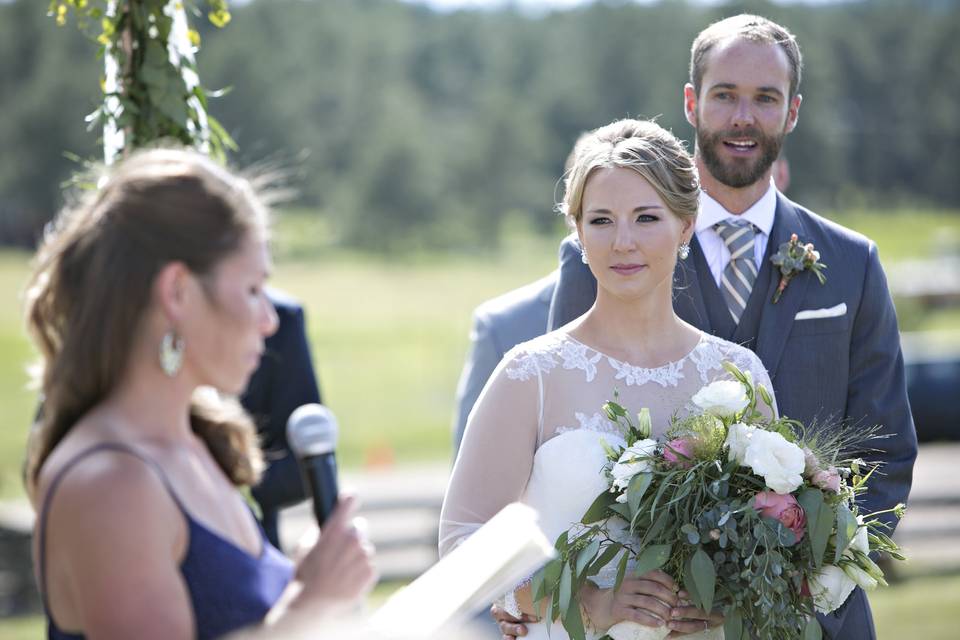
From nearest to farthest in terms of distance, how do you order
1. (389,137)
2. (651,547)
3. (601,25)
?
1. (651,547)
2. (389,137)
3. (601,25)

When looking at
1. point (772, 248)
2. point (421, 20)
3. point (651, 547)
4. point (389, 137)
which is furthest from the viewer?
point (421, 20)

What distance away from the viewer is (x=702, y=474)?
11.0ft

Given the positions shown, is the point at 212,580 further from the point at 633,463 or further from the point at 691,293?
the point at 691,293

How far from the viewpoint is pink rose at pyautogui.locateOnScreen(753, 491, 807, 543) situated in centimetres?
330

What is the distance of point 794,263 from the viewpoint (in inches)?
166

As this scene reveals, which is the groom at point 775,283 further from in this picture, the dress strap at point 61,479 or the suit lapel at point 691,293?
the dress strap at point 61,479

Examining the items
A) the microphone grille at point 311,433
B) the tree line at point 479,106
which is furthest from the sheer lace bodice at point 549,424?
the tree line at point 479,106

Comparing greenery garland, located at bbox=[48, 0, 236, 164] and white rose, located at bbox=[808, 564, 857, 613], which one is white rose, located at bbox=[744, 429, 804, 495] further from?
greenery garland, located at bbox=[48, 0, 236, 164]

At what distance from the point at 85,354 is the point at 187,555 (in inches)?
16.8

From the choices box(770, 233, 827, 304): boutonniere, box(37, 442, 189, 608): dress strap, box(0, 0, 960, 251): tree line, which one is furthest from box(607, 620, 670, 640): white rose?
box(0, 0, 960, 251): tree line

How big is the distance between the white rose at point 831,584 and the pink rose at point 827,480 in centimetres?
21

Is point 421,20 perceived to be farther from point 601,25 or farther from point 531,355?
point 531,355

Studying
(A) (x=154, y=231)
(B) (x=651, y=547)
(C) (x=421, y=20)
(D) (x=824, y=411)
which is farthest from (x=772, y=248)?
(C) (x=421, y=20)

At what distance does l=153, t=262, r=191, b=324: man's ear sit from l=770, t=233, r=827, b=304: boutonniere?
2381mm
